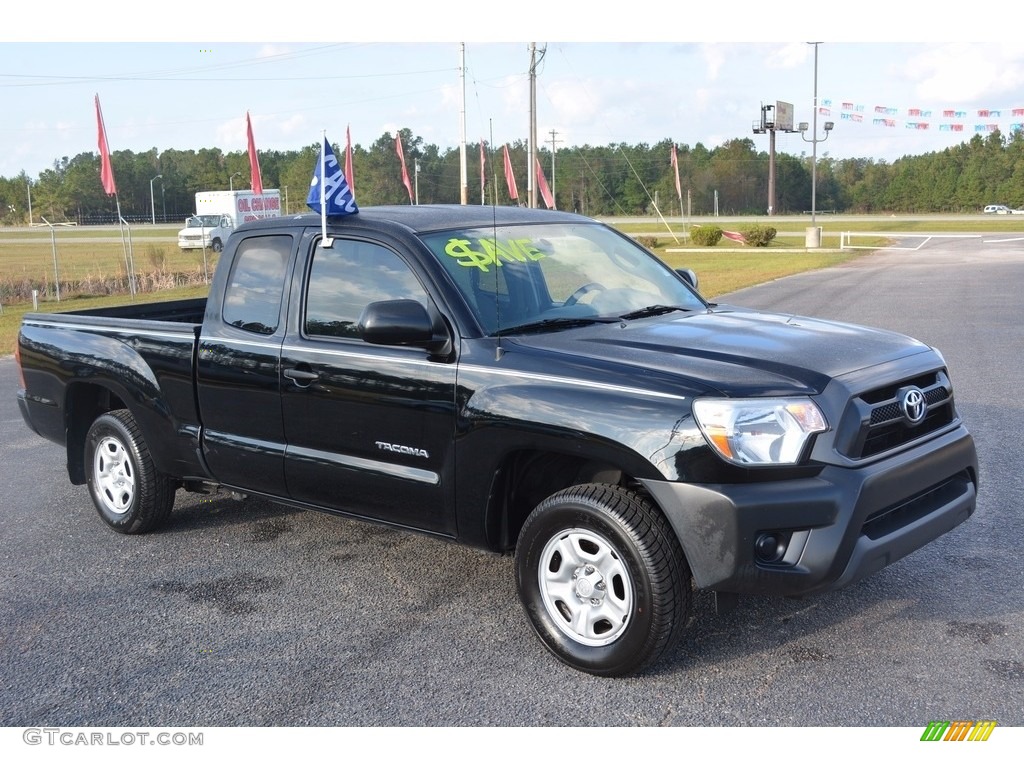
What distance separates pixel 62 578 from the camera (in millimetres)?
5375

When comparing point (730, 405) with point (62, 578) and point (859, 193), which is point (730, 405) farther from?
point (859, 193)

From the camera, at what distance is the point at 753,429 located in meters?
3.79

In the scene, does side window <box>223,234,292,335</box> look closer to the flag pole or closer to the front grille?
the flag pole

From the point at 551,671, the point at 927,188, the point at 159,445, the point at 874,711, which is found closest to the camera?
the point at 874,711

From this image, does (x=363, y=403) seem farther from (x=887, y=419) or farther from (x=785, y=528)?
(x=887, y=419)

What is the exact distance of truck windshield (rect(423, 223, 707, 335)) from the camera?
470 centimetres

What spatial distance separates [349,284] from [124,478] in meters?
2.13

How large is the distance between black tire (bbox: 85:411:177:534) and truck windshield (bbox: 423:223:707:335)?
232cm

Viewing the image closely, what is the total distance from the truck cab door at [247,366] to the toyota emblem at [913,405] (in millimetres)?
2846

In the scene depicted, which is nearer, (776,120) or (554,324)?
(554,324)

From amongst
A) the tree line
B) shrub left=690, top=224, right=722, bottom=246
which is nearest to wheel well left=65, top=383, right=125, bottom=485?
the tree line

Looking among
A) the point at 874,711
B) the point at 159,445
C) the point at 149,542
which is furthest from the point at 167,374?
the point at 874,711

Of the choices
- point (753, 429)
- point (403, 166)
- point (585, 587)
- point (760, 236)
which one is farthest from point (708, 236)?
point (753, 429)

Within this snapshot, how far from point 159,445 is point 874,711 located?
3948 mm
